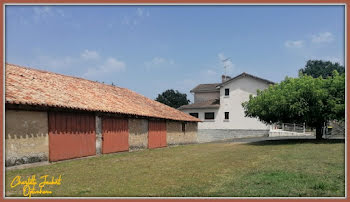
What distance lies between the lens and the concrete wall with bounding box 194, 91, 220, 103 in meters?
48.7

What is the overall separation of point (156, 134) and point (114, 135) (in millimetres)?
6054

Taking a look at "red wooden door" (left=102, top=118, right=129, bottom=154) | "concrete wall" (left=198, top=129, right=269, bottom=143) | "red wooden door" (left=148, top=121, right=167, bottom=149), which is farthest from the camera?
"concrete wall" (left=198, top=129, right=269, bottom=143)

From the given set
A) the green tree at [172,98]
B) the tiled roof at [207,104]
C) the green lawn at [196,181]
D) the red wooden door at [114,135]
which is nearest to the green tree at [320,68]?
the green tree at [172,98]

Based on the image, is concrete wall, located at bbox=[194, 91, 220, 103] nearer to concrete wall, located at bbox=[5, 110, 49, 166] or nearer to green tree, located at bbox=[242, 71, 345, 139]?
green tree, located at bbox=[242, 71, 345, 139]

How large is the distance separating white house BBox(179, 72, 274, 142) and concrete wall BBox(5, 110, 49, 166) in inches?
1229

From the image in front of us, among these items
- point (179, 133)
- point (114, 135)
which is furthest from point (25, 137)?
point (179, 133)

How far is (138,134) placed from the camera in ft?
70.7

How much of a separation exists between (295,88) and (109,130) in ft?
51.0

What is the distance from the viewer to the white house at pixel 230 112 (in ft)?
135

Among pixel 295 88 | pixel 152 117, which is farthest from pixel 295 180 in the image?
pixel 295 88

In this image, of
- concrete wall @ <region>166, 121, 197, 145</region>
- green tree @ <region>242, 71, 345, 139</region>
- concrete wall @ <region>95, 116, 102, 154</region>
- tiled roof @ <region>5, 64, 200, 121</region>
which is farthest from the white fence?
concrete wall @ <region>95, 116, 102, 154</region>

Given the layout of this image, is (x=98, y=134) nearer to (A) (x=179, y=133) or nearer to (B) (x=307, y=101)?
(A) (x=179, y=133)

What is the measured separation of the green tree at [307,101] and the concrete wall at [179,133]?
787 centimetres

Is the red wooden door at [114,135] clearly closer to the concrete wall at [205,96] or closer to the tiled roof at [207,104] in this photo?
the tiled roof at [207,104]
